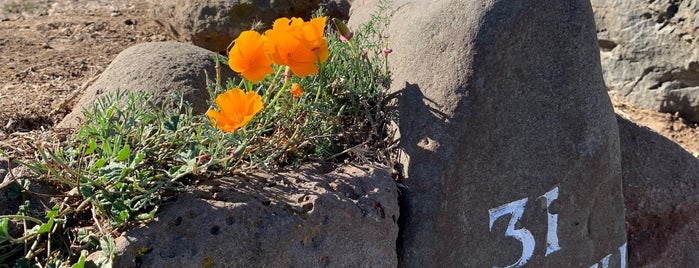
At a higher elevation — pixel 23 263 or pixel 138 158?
pixel 138 158

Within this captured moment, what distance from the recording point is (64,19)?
18.3 ft

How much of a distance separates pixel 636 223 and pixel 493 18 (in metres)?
1.19

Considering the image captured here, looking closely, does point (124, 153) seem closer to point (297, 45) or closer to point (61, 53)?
point (297, 45)

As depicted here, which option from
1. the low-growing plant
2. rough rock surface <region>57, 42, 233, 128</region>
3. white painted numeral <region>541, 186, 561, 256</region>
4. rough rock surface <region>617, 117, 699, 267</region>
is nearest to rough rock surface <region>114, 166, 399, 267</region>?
the low-growing plant

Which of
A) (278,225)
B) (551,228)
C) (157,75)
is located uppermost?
(157,75)

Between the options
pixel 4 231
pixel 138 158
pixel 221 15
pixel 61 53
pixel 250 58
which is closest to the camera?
pixel 4 231

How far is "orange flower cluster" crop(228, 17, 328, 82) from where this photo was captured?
6.89 ft

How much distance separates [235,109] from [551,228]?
111 centimetres

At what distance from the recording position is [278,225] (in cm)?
201

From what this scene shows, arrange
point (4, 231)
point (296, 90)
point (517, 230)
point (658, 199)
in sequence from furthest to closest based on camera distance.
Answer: point (658, 199) → point (517, 230) → point (296, 90) → point (4, 231)

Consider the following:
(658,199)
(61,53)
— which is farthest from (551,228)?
(61,53)

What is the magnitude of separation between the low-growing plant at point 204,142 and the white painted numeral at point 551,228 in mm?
561

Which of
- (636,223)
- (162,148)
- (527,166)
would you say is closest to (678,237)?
(636,223)

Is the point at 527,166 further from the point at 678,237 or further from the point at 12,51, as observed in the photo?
the point at 12,51
